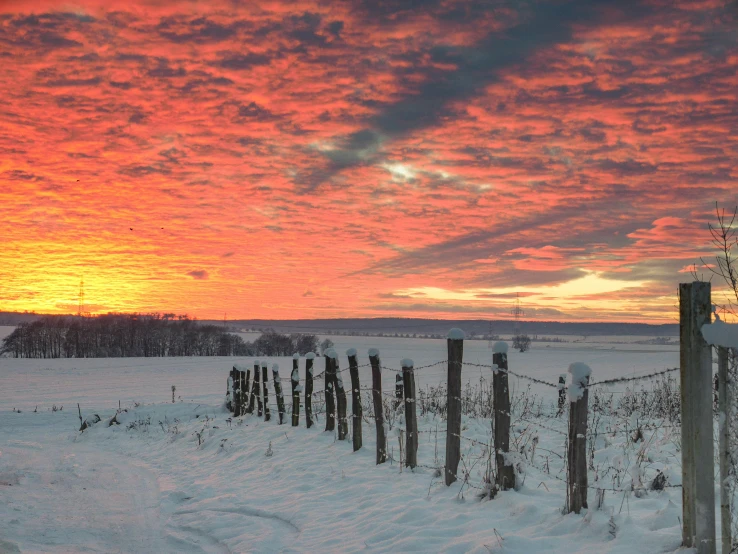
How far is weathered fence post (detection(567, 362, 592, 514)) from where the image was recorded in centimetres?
622

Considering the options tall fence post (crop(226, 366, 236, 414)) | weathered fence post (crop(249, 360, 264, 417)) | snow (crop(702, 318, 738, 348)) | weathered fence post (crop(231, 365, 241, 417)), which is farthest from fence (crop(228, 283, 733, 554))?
tall fence post (crop(226, 366, 236, 414))

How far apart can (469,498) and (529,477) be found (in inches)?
52.1

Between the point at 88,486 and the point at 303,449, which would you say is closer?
the point at 88,486

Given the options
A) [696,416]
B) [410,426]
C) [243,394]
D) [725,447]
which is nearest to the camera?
[725,447]

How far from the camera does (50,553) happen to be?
20.5 ft

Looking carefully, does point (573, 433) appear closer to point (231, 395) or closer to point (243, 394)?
point (243, 394)

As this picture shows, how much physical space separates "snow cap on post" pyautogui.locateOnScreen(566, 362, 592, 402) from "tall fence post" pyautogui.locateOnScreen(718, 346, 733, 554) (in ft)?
5.11

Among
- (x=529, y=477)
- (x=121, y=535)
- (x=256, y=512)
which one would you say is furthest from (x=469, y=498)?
(x=121, y=535)

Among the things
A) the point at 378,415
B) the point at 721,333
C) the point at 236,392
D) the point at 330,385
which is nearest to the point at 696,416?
the point at 721,333

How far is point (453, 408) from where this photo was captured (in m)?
8.35

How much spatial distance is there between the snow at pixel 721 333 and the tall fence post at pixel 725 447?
0.10 meters

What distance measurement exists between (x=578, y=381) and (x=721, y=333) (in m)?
1.85

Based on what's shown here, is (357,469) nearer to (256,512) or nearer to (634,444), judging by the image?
(256,512)

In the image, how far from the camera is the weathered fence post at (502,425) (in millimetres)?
7316
